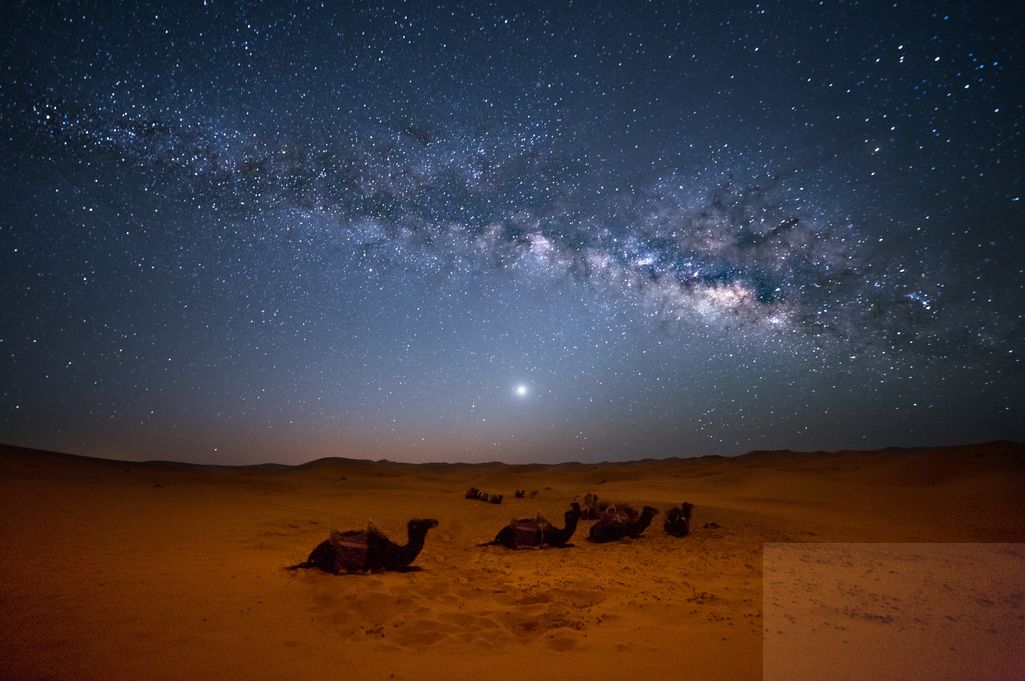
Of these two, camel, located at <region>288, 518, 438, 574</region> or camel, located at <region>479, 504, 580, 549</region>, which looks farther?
camel, located at <region>479, 504, 580, 549</region>

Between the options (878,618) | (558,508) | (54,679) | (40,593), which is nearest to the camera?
(54,679)

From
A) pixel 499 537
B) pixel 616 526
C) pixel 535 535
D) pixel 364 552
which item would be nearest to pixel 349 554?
pixel 364 552

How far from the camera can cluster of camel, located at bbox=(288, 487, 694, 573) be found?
7.25 metres

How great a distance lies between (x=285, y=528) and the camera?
11.7 metres

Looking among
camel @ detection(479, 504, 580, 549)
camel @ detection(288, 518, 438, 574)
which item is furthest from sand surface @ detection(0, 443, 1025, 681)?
camel @ detection(479, 504, 580, 549)

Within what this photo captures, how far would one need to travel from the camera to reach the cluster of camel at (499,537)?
725cm

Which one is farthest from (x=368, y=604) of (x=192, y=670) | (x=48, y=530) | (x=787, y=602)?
(x=48, y=530)

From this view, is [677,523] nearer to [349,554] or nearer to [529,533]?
[529,533]

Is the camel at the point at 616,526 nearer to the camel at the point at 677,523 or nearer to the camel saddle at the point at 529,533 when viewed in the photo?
the camel at the point at 677,523

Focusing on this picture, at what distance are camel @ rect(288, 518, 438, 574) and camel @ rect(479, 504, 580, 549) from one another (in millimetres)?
2420

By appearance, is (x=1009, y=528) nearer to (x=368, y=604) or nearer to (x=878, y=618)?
(x=878, y=618)

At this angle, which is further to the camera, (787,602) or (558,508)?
(558,508)

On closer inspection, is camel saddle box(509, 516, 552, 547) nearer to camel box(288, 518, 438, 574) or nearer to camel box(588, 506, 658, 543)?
camel box(588, 506, 658, 543)

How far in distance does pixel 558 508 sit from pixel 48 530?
1342 centimetres
